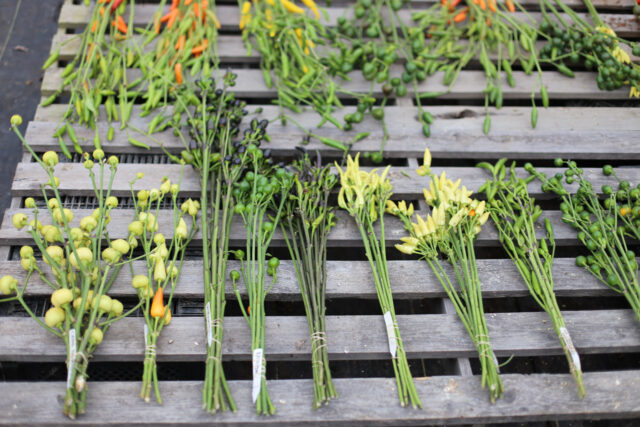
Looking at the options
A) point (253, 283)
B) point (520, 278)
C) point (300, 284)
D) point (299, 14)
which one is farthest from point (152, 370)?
point (299, 14)

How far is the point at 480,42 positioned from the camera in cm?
220

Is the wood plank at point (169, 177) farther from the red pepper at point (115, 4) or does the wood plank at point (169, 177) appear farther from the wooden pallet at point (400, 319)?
the red pepper at point (115, 4)

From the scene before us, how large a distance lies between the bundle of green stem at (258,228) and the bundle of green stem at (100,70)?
0.62m

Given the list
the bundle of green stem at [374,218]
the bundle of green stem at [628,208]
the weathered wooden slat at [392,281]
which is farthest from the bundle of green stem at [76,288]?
the bundle of green stem at [628,208]

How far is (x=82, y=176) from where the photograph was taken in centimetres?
179

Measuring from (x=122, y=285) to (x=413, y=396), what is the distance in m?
0.93

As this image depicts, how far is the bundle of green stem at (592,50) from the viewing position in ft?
6.73

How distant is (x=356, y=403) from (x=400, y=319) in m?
0.30

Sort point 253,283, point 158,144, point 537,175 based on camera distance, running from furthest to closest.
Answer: point 158,144, point 537,175, point 253,283

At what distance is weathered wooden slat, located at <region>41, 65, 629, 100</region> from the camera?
82.5 inches

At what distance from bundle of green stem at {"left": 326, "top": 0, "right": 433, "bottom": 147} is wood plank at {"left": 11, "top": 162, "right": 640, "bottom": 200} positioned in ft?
0.51

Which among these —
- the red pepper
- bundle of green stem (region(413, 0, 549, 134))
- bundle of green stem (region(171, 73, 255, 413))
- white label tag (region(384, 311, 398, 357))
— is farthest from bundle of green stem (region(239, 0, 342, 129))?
white label tag (region(384, 311, 398, 357))

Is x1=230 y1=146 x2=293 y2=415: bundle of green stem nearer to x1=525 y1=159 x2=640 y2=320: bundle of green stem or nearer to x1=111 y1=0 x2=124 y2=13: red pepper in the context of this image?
x1=525 y1=159 x2=640 y2=320: bundle of green stem

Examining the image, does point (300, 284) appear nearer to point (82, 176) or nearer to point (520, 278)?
point (520, 278)
